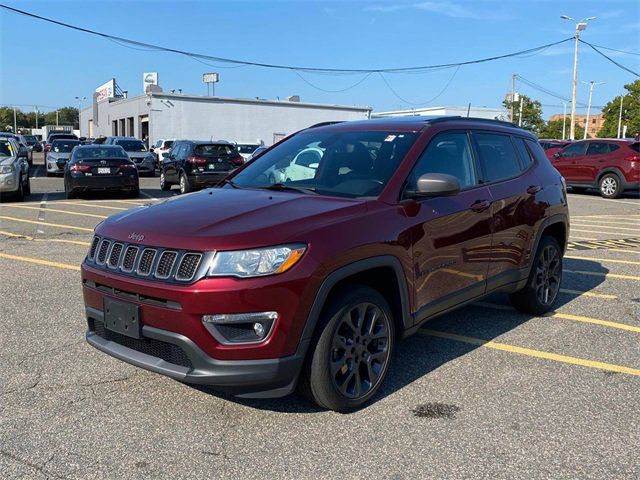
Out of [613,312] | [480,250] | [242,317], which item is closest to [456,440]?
[242,317]

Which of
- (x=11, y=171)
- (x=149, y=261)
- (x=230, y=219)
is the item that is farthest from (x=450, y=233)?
(x=11, y=171)

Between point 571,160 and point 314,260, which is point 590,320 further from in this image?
point 571,160

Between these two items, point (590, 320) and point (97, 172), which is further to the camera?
point (97, 172)

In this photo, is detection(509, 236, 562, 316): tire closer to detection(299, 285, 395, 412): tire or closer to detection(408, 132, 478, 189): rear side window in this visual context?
detection(408, 132, 478, 189): rear side window

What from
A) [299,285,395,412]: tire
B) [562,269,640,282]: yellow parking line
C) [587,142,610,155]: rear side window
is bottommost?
[562,269,640,282]: yellow parking line

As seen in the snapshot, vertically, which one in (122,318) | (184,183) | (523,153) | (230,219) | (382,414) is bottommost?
(382,414)

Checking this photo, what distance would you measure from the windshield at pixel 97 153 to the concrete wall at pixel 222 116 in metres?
25.3

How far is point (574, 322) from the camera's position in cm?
560

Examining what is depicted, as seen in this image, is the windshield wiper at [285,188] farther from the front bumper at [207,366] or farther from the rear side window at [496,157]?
the rear side window at [496,157]

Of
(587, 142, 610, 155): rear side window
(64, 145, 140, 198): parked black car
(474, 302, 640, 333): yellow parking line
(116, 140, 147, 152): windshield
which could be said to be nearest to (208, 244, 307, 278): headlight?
(474, 302, 640, 333): yellow parking line

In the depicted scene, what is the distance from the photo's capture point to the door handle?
456 cm

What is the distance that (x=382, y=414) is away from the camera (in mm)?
3672

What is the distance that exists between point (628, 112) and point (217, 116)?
50699 mm

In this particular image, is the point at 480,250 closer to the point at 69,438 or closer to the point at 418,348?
the point at 418,348
